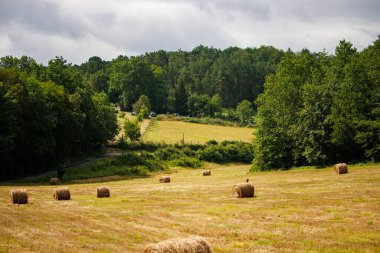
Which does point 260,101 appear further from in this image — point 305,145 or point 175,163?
point 175,163

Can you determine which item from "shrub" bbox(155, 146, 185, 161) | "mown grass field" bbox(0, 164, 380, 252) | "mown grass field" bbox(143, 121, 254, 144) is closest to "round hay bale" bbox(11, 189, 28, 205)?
"mown grass field" bbox(0, 164, 380, 252)

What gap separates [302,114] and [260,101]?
451 inches

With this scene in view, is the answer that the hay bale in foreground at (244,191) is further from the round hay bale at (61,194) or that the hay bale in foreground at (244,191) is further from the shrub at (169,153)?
the shrub at (169,153)

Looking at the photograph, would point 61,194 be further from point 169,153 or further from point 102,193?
point 169,153

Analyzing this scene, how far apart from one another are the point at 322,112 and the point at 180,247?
46143 mm

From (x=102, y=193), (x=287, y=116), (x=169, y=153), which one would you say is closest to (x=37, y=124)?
(x=169, y=153)

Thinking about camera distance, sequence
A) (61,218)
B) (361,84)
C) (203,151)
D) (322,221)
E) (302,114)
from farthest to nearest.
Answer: (203,151) < (302,114) < (361,84) < (61,218) < (322,221)

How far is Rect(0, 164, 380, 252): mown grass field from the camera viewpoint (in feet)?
57.5

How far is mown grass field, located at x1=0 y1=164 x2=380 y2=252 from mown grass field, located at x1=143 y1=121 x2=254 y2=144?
225 feet

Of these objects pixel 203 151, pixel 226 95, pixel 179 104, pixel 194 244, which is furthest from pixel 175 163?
pixel 226 95

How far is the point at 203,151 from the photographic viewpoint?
9262 cm

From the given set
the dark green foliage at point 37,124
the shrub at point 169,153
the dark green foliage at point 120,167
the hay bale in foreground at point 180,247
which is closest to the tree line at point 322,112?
the dark green foliage at point 120,167

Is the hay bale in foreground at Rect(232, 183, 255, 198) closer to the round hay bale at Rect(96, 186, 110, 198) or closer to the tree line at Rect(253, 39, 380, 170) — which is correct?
the round hay bale at Rect(96, 186, 110, 198)

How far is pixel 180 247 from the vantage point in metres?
13.8
